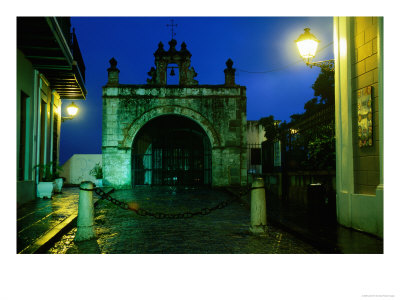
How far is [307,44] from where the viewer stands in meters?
Result: 7.18

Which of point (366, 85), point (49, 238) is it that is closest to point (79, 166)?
point (49, 238)

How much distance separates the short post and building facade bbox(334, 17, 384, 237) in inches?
168

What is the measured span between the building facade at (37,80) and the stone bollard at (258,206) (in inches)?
204

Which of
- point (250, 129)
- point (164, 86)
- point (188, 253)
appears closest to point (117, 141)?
point (164, 86)

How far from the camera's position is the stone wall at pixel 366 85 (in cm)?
546

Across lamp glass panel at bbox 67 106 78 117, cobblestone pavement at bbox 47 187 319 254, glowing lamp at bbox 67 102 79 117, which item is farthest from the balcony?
cobblestone pavement at bbox 47 187 319 254

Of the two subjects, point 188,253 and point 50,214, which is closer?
point 188,253

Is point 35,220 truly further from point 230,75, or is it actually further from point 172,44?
point 172,44

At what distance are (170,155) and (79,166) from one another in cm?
570

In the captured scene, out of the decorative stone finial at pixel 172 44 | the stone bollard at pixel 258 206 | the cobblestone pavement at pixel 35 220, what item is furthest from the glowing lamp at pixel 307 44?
the decorative stone finial at pixel 172 44
